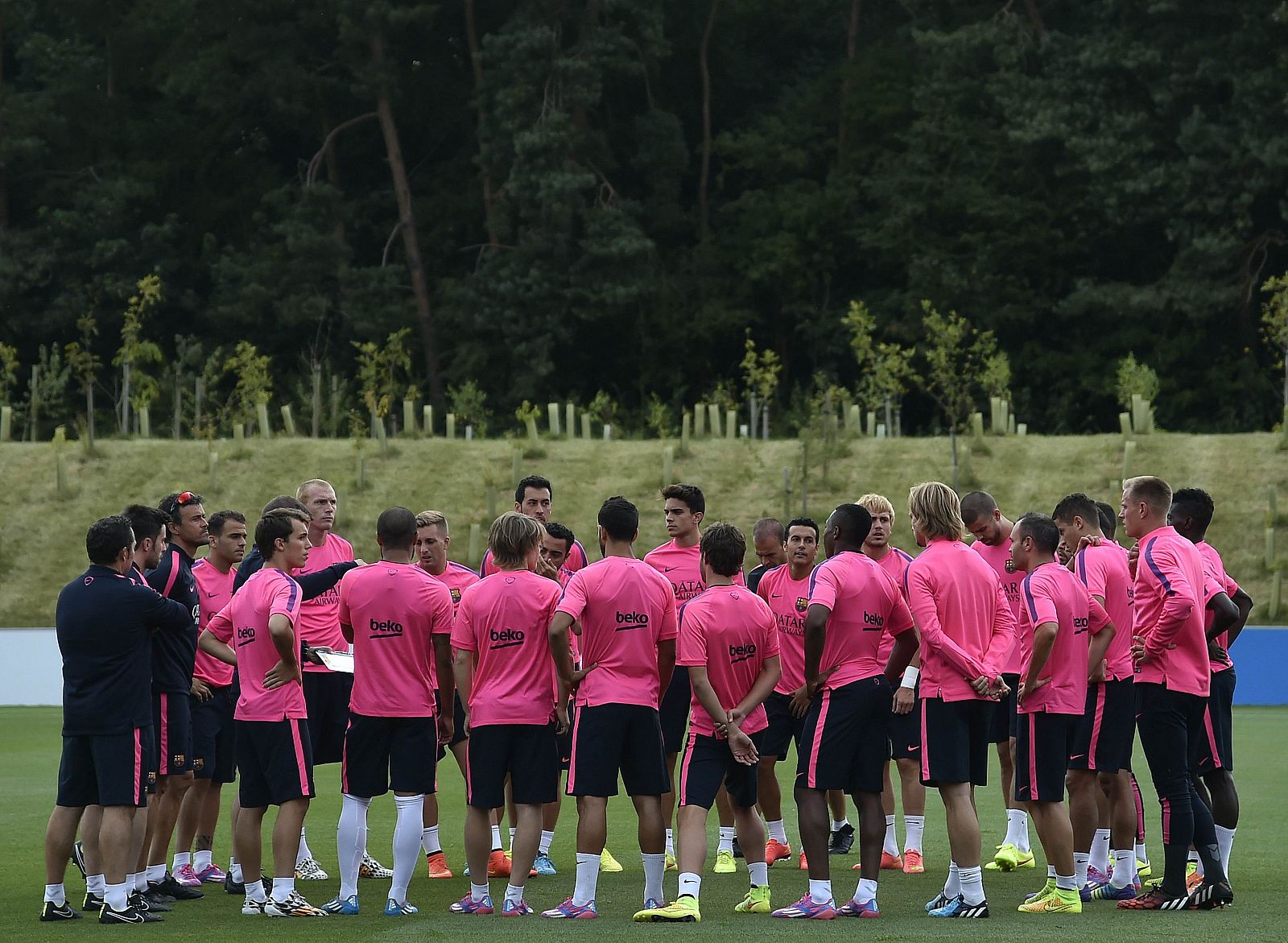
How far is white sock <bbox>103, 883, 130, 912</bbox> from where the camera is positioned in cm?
802

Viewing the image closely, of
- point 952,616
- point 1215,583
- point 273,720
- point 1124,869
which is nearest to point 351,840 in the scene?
point 273,720

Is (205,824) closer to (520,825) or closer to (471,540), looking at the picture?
(520,825)

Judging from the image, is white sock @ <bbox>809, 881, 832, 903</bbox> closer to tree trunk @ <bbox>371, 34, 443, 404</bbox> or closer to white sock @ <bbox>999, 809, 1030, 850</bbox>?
white sock @ <bbox>999, 809, 1030, 850</bbox>

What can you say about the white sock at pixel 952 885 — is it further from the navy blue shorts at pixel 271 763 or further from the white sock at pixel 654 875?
the navy blue shorts at pixel 271 763

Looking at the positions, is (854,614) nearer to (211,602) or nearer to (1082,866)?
(1082,866)

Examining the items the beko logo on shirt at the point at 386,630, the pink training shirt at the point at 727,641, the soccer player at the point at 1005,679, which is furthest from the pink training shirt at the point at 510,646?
the soccer player at the point at 1005,679

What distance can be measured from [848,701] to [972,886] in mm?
1058

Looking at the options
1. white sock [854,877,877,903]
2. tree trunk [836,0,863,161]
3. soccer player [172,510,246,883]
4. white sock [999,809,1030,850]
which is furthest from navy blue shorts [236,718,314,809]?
tree trunk [836,0,863,161]

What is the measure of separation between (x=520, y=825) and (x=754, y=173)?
41.2 m

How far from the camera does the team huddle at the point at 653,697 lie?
26.8 ft

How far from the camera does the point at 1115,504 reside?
28.5m

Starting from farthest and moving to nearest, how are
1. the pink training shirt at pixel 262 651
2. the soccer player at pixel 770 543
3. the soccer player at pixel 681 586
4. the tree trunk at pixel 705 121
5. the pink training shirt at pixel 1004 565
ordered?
the tree trunk at pixel 705 121, the pink training shirt at pixel 1004 565, the soccer player at pixel 770 543, the soccer player at pixel 681 586, the pink training shirt at pixel 262 651

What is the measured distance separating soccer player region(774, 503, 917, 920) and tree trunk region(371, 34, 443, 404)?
3845 cm

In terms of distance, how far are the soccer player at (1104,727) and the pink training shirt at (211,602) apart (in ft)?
15.4
